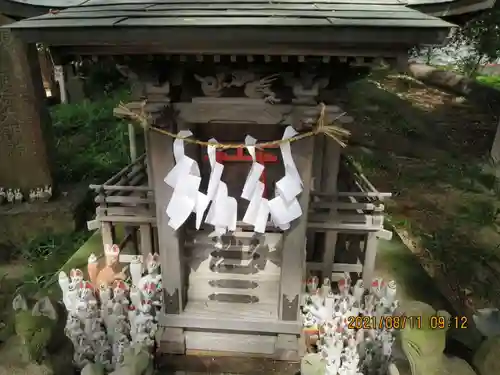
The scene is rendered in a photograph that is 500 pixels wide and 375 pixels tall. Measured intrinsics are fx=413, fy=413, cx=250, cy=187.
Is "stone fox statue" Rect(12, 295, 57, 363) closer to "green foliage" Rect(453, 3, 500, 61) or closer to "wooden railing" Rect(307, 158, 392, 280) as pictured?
"wooden railing" Rect(307, 158, 392, 280)

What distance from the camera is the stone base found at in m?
7.75

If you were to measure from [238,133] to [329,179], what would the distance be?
1358 millimetres

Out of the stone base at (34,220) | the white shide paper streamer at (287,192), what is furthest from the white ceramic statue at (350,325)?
the stone base at (34,220)

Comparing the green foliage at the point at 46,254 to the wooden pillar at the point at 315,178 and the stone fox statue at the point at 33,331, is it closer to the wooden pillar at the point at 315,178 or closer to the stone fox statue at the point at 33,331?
the stone fox statue at the point at 33,331

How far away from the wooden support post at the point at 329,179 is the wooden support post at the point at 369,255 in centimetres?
38

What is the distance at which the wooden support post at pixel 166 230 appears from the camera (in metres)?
3.85

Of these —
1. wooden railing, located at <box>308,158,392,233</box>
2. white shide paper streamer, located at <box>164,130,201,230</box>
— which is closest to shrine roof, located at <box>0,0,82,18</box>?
white shide paper streamer, located at <box>164,130,201,230</box>

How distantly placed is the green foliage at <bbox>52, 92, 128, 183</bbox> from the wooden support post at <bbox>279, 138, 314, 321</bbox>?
5829 millimetres

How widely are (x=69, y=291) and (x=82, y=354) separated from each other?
767mm

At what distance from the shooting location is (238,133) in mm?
4734

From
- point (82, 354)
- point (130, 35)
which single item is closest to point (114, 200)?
point (82, 354)
